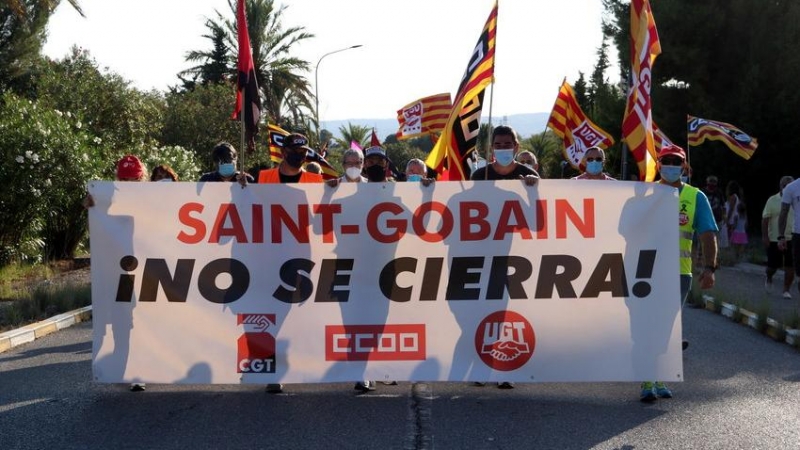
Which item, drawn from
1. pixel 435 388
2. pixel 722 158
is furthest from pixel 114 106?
pixel 435 388

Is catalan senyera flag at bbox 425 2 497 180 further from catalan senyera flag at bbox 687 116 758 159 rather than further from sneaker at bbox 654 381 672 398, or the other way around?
catalan senyera flag at bbox 687 116 758 159

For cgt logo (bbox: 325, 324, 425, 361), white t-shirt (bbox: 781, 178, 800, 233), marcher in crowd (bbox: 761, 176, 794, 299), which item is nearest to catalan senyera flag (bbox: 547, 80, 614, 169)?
marcher in crowd (bbox: 761, 176, 794, 299)

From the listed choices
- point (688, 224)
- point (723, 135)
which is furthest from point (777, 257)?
point (688, 224)

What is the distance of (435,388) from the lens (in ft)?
25.1

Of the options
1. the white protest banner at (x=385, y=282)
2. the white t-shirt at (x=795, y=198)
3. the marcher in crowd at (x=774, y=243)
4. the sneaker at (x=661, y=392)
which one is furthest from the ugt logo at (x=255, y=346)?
the marcher in crowd at (x=774, y=243)

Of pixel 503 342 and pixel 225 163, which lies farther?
pixel 225 163

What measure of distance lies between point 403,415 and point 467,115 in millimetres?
2845

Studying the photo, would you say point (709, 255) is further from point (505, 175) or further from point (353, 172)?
point (353, 172)

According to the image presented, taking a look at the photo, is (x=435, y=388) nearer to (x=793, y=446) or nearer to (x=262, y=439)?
(x=262, y=439)

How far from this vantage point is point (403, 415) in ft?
22.1

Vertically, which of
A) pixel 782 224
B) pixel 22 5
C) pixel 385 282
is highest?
pixel 22 5

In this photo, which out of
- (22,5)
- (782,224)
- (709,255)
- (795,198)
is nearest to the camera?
(709,255)

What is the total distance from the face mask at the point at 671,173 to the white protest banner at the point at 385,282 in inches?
23.5

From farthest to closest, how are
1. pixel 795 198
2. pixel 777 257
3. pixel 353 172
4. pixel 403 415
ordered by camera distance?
1. pixel 777 257
2. pixel 795 198
3. pixel 353 172
4. pixel 403 415
